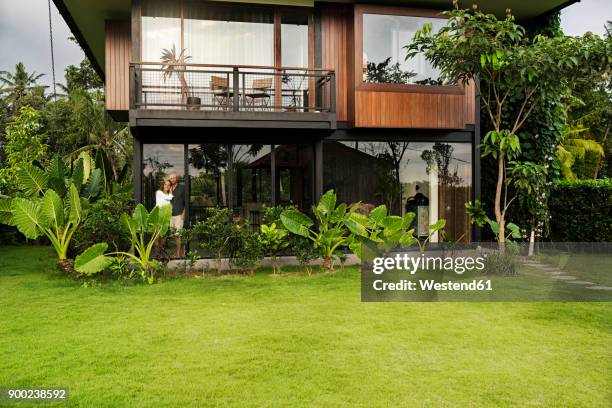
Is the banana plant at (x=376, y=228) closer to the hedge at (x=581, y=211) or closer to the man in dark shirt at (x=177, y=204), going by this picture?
the man in dark shirt at (x=177, y=204)

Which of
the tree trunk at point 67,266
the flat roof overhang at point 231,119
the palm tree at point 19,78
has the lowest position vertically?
the tree trunk at point 67,266

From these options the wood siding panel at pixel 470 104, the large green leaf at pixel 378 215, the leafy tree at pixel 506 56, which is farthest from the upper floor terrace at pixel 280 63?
the large green leaf at pixel 378 215

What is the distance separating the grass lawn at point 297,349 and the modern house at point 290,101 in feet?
11.4

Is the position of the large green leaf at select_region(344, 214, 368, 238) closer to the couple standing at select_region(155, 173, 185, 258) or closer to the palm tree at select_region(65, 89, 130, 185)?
the couple standing at select_region(155, 173, 185, 258)

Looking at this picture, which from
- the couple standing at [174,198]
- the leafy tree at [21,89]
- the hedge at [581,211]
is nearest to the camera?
the couple standing at [174,198]

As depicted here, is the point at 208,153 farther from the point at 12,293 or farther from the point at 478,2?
the point at 478,2

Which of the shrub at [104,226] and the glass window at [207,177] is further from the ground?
the glass window at [207,177]

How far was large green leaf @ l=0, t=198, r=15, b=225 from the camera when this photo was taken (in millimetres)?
10422

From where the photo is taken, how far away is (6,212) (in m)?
10.5

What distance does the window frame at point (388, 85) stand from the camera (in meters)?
11.7

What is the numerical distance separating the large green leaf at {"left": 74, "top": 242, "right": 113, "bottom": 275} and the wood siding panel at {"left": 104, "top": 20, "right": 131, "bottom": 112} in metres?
4.16

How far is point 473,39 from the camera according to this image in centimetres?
1030

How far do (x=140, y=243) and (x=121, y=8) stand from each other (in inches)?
212

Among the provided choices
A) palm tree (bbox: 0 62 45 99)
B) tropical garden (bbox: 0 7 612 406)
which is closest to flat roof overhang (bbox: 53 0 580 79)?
tropical garden (bbox: 0 7 612 406)
